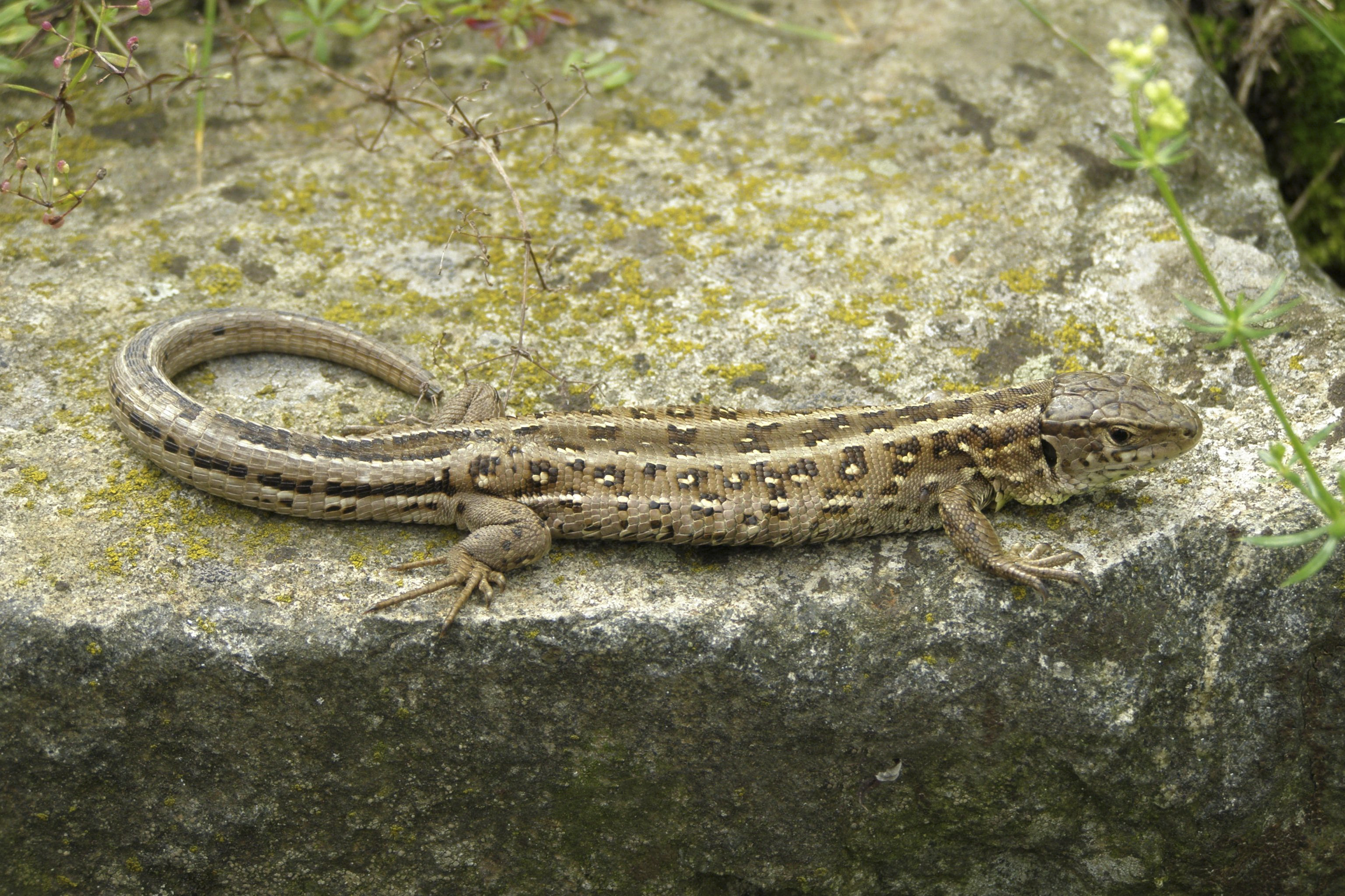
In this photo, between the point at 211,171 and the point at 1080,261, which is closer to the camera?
the point at 1080,261

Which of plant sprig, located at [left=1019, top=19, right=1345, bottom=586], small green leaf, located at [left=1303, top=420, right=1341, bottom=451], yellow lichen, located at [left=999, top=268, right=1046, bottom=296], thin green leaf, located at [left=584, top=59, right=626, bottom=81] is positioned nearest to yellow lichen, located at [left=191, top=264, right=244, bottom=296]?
thin green leaf, located at [left=584, top=59, right=626, bottom=81]

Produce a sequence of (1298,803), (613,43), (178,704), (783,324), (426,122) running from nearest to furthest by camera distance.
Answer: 1. (178,704)
2. (1298,803)
3. (783,324)
4. (426,122)
5. (613,43)

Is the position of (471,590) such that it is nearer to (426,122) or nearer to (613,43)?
(426,122)

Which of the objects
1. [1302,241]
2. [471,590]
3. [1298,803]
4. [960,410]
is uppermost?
[1302,241]

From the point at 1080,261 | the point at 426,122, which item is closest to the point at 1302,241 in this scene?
the point at 1080,261

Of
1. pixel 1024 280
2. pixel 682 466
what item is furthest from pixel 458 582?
pixel 1024 280

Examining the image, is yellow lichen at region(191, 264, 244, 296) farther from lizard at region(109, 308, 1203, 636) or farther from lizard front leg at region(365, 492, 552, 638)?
lizard front leg at region(365, 492, 552, 638)

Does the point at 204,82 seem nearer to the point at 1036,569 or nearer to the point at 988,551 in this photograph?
the point at 988,551
